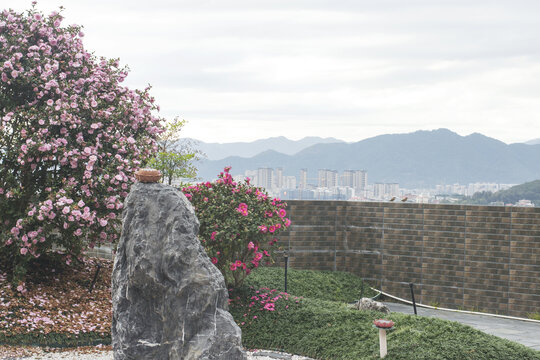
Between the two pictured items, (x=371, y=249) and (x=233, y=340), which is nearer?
(x=233, y=340)

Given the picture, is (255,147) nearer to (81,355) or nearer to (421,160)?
(421,160)

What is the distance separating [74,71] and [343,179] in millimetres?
76886

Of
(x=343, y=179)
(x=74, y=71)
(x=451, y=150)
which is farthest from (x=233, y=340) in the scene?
(x=451, y=150)

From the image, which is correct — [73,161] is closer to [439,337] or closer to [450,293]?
[439,337]

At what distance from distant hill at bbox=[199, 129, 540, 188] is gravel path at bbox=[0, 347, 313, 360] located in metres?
88.5

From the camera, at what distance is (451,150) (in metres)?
118

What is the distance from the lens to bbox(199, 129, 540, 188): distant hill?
4267 inches

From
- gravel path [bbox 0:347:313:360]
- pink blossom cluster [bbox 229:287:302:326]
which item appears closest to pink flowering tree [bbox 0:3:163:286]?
gravel path [bbox 0:347:313:360]

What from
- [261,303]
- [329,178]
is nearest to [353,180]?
[329,178]

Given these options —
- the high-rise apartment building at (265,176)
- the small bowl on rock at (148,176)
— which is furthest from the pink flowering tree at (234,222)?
the high-rise apartment building at (265,176)

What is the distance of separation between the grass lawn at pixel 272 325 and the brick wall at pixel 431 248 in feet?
8.34

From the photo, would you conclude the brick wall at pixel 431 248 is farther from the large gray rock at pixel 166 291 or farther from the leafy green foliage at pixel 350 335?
the large gray rock at pixel 166 291

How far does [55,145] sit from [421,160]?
116061mm

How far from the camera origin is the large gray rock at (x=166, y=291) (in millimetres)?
4500
